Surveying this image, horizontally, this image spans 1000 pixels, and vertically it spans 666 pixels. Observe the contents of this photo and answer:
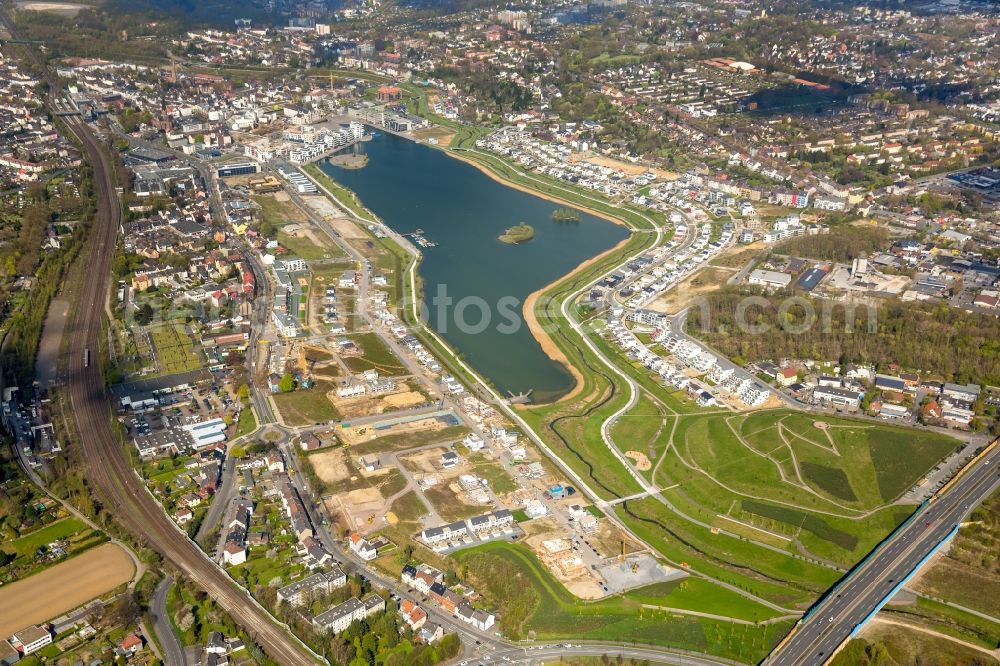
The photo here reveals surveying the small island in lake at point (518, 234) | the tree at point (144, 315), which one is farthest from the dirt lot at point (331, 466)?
the small island in lake at point (518, 234)

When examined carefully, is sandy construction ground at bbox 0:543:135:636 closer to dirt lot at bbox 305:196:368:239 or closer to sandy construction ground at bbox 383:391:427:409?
sandy construction ground at bbox 383:391:427:409

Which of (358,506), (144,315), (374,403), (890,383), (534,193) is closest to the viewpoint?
(358,506)

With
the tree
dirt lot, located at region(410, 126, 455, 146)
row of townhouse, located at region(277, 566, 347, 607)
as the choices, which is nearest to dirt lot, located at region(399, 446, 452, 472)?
row of townhouse, located at region(277, 566, 347, 607)

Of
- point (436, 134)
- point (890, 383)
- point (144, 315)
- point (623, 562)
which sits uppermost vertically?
point (436, 134)

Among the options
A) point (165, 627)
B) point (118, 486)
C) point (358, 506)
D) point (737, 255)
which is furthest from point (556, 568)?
point (737, 255)

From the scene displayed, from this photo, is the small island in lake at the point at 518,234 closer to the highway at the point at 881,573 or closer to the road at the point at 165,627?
the highway at the point at 881,573

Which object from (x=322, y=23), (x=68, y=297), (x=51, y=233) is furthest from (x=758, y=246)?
(x=322, y=23)

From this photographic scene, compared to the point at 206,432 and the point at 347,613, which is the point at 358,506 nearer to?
the point at 347,613
